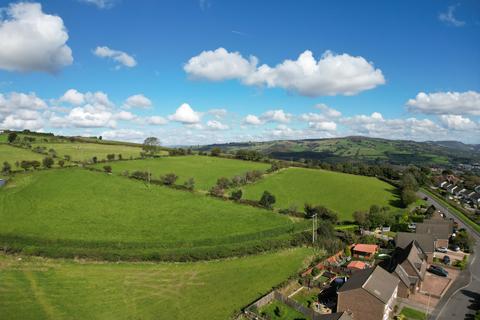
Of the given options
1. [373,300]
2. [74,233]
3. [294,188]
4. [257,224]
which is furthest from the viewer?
[294,188]

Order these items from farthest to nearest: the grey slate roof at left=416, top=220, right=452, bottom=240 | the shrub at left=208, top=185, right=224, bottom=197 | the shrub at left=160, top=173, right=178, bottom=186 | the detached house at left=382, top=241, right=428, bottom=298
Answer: the shrub at left=160, top=173, right=178, bottom=186, the shrub at left=208, top=185, right=224, bottom=197, the grey slate roof at left=416, top=220, right=452, bottom=240, the detached house at left=382, top=241, right=428, bottom=298

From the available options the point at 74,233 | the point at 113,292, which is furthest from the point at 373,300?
the point at 74,233

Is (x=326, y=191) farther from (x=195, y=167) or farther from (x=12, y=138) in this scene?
(x=12, y=138)

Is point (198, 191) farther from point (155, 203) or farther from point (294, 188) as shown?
point (294, 188)

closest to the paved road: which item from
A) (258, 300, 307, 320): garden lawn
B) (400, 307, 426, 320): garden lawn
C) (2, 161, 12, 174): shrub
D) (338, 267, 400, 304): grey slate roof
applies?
(400, 307, 426, 320): garden lawn

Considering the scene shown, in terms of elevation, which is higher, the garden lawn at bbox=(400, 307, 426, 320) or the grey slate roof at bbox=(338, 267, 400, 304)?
the grey slate roof at bbox=(338, 267, 400, 304)

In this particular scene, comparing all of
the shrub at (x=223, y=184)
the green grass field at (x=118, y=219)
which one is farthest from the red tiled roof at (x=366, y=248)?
the shrub at (x=223, y=184)

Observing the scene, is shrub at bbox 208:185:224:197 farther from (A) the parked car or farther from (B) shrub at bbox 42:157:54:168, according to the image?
(B) shrub at bbox 42:157:54:168
